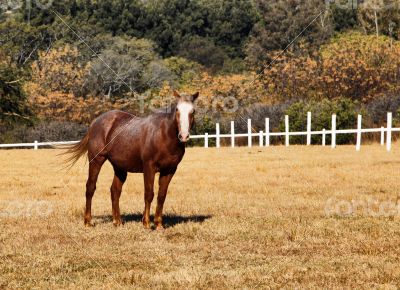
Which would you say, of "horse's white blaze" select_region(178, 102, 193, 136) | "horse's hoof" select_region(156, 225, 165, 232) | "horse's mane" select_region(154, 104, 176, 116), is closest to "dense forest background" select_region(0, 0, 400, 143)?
"horse's mane" select_region(154, 104, 176, 116)

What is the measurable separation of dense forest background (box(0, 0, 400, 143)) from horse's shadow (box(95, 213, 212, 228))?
2234 centimetres

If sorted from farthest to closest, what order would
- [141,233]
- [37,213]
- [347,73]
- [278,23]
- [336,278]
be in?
1. [278,23]
2. [347,73]
3. [37,213]
4. [141,233]
5. [336,278]

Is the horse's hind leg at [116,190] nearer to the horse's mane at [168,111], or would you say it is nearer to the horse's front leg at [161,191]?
the horse's front leg at [161,191]

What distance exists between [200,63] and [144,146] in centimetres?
8173

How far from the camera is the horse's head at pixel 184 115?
10250mm

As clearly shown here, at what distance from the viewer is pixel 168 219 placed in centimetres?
1239

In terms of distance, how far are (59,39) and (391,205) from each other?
71.3 m

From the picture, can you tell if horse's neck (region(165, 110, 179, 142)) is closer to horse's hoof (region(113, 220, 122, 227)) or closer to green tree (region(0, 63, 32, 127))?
horse's hoof (region(113, 220, 122, 227))

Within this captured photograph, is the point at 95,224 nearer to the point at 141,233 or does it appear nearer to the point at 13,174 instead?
the point at 141,233

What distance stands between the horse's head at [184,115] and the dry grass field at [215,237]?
1.65m

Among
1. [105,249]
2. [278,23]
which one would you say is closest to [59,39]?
[278,23]

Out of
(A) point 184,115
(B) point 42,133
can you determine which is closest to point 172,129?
(A) point 184,115

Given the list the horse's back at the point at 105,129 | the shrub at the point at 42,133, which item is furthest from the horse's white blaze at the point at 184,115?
the shrub at the point at 42,133

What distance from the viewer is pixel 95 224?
39.0 feet
